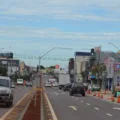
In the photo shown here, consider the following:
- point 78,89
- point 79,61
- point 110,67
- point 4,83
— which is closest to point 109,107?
point 4,83

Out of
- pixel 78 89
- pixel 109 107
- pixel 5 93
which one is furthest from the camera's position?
pixel 78 89

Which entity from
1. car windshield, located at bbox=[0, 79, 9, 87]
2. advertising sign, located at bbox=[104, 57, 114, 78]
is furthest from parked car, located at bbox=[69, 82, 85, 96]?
advertising sign, located at bbox=[104, 57, 114, 78]

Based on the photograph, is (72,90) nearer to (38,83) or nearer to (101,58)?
(38,83)

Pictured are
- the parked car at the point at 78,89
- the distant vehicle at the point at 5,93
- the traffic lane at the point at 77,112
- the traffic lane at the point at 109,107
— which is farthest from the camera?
the parked car at the point at 78,89

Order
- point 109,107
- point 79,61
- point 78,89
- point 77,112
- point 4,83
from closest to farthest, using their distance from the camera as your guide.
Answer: point 77,112 < point 4,83 < point 109,107 < point 78,89 < point 79,61

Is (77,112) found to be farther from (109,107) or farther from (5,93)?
(109,107)

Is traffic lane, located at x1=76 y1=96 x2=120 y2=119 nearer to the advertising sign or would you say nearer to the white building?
the advertising sign

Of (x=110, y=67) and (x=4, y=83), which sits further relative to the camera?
(x=110, y=67)

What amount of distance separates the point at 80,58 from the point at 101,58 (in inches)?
1922

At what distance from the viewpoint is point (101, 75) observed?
110188 mm

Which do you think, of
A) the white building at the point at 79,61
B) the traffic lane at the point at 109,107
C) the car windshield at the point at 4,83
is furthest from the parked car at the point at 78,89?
the white building at the point at 79,61

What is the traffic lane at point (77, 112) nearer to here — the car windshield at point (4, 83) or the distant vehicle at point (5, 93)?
the distant vehicle at point (5, 93)

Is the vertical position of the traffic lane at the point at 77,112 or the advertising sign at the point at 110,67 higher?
the advertising sign at the point at 110,67

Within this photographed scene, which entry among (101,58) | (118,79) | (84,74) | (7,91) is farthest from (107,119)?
(84,74)
